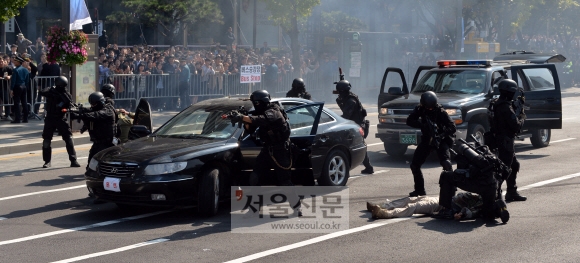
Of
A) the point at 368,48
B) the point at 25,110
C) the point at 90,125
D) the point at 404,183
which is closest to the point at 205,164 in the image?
the point at 90,125

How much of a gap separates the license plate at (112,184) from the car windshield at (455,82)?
24.0 ft

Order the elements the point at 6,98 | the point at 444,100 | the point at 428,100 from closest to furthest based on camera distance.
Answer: the point at 428,100 → the point at 444,100 → the point at 6,98

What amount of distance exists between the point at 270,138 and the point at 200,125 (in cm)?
130

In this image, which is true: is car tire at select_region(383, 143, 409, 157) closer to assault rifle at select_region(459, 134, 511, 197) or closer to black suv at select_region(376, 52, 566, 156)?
black suv at select_region(376, 52, 566, 156)

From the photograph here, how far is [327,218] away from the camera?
8.73m

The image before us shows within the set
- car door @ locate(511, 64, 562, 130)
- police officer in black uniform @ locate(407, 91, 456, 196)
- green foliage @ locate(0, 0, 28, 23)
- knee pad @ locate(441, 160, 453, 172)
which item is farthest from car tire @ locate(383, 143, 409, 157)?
green foliage @ locate(0, 0, 28, 23)

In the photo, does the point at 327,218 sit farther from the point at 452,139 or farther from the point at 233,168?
the point at 452,139

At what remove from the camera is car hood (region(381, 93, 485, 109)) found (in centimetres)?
1321

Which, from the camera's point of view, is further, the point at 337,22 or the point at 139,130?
the point at 337,22

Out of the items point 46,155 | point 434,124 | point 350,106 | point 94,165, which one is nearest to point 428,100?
point 434,124

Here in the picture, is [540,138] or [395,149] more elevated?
[540,138]

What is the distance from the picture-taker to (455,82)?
14133 millimetres

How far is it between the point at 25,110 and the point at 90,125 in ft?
27.7

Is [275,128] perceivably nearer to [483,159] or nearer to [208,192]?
[208,192]
